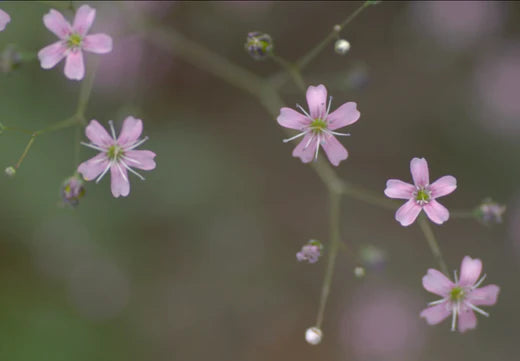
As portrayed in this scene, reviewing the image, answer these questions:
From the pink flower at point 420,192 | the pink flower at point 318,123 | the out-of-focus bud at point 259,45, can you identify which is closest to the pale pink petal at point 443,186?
the pink flower at point 420,192

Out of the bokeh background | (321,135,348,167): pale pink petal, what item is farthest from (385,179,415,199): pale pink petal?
the bokeh background

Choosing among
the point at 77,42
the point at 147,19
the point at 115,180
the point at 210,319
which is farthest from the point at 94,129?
the point at 210,319

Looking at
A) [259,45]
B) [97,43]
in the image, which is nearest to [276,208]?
[259,45]

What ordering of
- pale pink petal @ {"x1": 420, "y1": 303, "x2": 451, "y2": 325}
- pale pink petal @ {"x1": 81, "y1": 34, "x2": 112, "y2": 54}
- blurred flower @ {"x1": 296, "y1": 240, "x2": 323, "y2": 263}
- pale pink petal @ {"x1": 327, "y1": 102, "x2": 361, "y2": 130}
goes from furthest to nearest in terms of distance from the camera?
blurred flower @ {"x1": 296, "y1": 240, "x2": 323, "y2": 263}
pale pink petal @ {"x1": 420, "y1": 303, "x2": 451, "y2": 325}
pale pink petal @ {"x1": 81, "y1": 34, "x2": 112, "y2": 54}
pale pink petal @ {"x1": 327, "y1": 102, "x2": 361, "y2": 130}

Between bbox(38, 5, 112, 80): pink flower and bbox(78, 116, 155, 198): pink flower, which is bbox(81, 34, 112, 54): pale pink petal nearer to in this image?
bbox(38, 5, 112, 80): pink flower

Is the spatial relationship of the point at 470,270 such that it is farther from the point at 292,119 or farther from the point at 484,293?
the point at 292,119

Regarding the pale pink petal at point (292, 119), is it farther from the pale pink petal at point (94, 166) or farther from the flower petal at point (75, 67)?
the flower petal at point (75, 67)

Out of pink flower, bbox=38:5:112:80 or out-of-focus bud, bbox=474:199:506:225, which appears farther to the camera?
out-of-focus bud, bbox=474:199:506:225

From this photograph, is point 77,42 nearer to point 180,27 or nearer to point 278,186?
point 180,27
